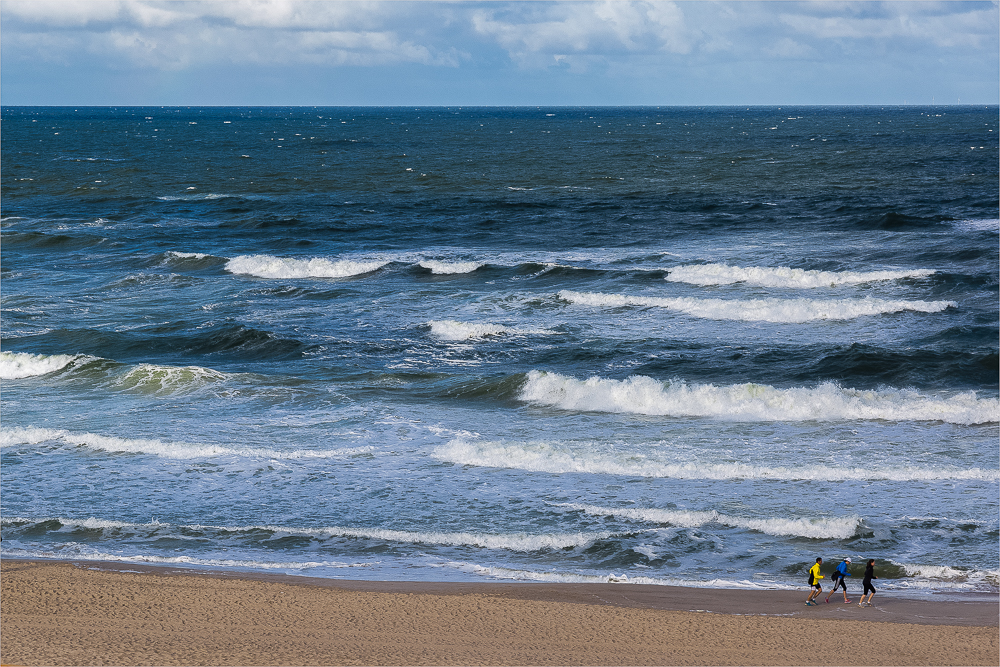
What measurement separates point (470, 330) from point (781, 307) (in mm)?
9552

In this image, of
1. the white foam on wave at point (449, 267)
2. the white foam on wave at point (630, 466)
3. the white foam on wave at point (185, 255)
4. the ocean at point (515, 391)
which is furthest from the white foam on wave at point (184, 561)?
the white foam on wave at point (185, 255)

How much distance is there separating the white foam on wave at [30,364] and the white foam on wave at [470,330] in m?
9.62

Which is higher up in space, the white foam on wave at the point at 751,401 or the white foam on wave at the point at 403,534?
the white foam on wave at the point at 751,401

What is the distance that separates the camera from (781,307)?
1156 inches

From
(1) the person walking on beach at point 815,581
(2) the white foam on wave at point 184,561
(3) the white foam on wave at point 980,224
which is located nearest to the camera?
(1) the person walking on beach at point 815,581

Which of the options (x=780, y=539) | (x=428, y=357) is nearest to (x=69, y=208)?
(x=428, y=357)

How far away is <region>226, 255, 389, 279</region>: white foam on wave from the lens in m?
36.8

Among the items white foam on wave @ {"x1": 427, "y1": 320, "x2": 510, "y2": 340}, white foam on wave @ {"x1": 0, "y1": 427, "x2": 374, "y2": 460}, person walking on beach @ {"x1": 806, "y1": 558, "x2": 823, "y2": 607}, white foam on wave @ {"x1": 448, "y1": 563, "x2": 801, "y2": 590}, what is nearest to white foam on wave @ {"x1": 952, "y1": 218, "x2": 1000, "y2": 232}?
white foam on wave @ {"x1": 427, "y1": 320, "x2": 510, "y2": 340}

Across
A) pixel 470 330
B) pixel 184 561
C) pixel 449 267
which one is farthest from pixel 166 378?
pixel 449 267

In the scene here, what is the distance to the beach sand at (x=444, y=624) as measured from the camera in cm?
1091

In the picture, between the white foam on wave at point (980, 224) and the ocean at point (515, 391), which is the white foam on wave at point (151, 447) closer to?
the ocean at point (515, 391)

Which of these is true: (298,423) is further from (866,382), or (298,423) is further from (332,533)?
(866,382)

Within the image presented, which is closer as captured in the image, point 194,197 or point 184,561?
point 184,561

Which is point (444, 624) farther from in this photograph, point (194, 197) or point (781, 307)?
point (194, 197)
